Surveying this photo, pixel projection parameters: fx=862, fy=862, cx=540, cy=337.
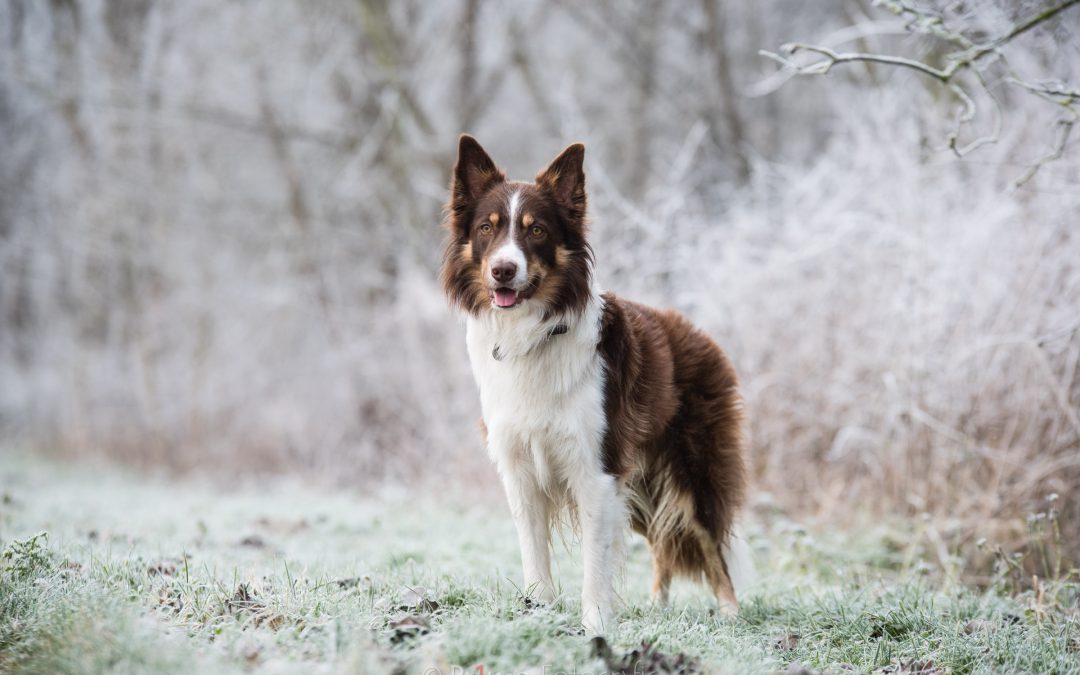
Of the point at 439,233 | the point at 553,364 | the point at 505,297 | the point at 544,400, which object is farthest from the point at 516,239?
the point at 439,233

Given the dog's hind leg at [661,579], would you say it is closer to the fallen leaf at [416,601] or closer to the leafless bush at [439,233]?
the fallen leaf at [416,601]

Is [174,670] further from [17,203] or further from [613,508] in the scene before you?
[17,203]

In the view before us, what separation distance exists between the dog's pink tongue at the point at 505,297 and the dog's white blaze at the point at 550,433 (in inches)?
6.9

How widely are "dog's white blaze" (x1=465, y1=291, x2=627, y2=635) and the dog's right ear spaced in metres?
0.54

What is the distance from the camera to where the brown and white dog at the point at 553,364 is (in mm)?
3852

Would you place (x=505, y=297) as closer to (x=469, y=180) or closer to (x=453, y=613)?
(x=469, y=180)

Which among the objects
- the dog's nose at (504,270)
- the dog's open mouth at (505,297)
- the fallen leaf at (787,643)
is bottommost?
the fallen leaf at (787,643)

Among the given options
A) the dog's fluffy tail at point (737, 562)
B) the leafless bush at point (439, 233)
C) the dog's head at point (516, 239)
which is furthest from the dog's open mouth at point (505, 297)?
the leafless bush at point (439, 233)

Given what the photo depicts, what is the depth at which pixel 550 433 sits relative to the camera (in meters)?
3.87

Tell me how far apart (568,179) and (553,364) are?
91 centimetres

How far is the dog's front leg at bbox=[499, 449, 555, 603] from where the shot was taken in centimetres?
400

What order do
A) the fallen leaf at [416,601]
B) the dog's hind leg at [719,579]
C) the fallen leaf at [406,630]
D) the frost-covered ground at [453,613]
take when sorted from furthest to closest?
the dog's hind leg at [719,579]
the fallen leaf at [416,601]
the fallen leaf at [406,630]
the frost-covered ground at [453,613]

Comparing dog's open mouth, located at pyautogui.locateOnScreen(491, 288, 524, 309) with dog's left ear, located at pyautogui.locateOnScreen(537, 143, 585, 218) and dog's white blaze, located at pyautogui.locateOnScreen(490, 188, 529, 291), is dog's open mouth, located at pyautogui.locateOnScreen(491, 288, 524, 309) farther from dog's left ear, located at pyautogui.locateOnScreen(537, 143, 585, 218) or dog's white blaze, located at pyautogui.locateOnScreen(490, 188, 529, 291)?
dog's left ear, located at pyautogui.locateOnScreen(537, 143, 585, 218)

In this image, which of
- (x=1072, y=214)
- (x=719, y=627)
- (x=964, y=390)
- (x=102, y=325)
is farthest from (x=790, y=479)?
(x=102, y=325)
